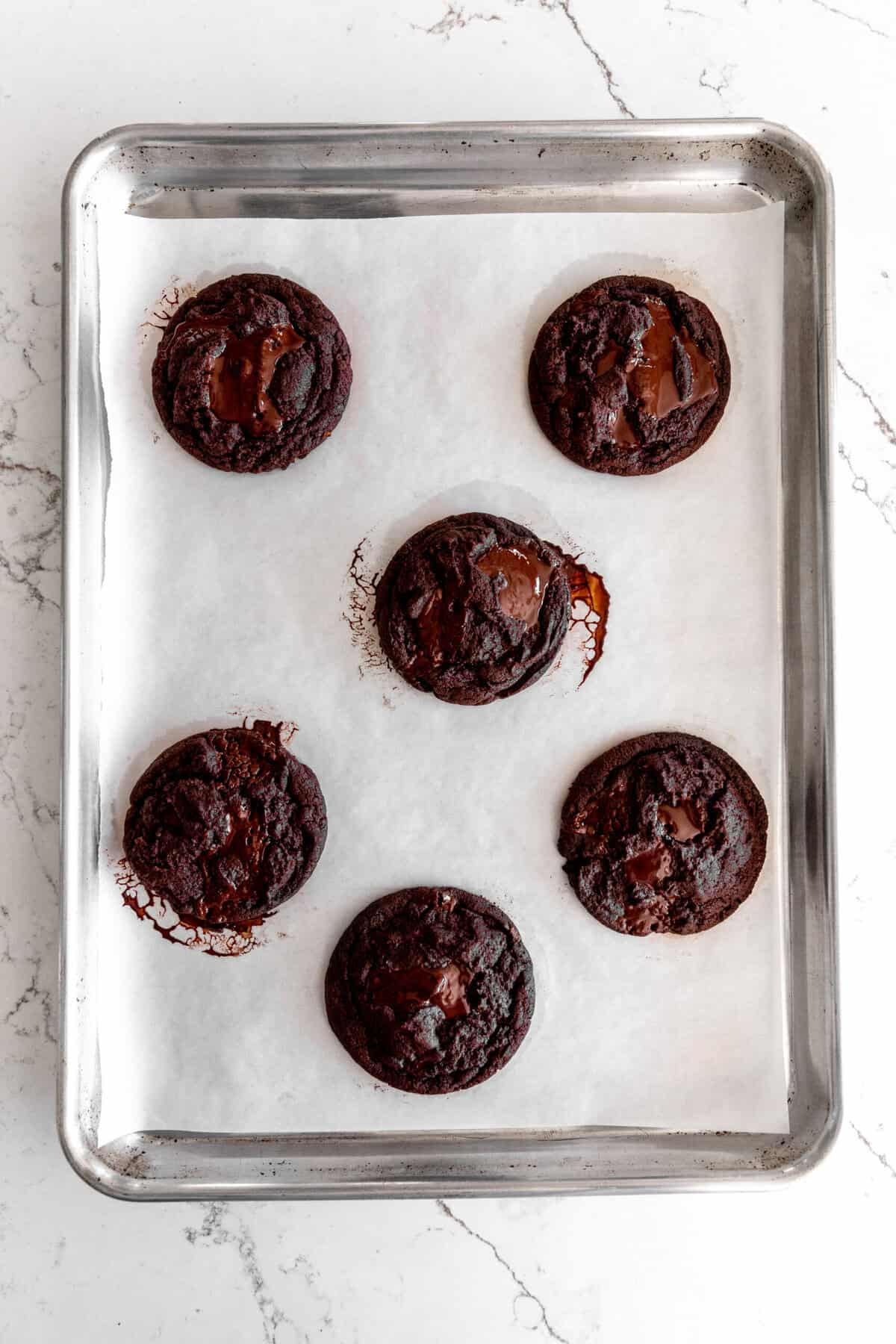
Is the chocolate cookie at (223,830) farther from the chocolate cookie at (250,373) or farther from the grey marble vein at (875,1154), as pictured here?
the grey marble vein at (875,1154)

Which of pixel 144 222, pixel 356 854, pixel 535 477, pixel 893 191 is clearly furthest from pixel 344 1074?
pixel 893 191

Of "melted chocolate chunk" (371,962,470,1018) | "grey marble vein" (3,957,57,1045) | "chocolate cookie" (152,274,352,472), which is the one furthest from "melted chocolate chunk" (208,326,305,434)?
"grey marble vein" (3,957,57,1045)

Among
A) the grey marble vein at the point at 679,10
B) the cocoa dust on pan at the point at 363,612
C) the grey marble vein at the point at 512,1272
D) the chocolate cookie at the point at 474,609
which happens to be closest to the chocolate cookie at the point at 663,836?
the chocolate cookie at the point at 474,609

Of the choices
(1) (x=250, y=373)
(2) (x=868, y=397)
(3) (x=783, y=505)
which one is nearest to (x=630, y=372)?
(3) (x=783, y=505)

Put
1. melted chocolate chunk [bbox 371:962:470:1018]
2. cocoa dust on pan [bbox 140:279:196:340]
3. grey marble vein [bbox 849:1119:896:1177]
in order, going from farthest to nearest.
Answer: grey marble vein [bbox 849:1119:896:1177]
cocoa dust on pan [bbox 140:279:196:340]
melted chocolate chunk [bbox 371:962:470:1018]

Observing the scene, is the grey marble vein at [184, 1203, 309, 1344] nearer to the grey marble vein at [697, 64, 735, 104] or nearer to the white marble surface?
the white marble surface

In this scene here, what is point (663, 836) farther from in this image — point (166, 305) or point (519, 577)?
point (166, 305)
